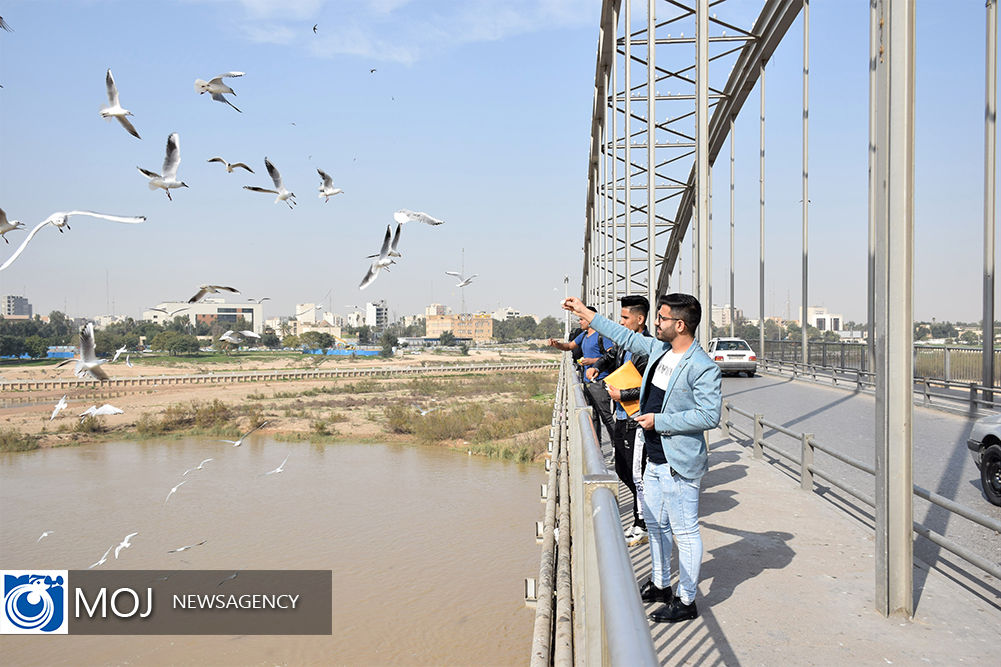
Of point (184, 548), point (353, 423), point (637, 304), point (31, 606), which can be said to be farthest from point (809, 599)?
point (353, 423)

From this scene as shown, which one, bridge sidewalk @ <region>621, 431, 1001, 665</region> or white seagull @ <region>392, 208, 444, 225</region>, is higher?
white seagull @ <region>392, 208, 444, 225</region>

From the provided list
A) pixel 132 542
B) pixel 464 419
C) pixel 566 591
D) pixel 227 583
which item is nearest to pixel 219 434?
pixel 464 419

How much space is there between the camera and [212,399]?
57.4 m

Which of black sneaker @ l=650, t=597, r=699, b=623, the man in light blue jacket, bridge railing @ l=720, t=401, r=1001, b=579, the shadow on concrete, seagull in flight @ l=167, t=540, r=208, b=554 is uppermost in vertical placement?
the man in light blue jacket

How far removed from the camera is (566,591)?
14.1 feet

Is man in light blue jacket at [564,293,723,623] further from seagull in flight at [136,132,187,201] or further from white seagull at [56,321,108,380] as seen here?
white seagull at [56,321,108,380]

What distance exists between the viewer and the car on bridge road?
292 inches

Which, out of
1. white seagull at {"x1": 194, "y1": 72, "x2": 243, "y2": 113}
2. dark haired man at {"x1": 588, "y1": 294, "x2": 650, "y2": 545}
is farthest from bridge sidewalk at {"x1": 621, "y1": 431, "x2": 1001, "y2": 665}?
white seagull at {"x1": 194, "y1": 72, "x2": 243, "y2": 113}

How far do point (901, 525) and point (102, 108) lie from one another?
7.46m

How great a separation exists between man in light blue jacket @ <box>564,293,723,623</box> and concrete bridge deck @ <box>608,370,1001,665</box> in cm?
34

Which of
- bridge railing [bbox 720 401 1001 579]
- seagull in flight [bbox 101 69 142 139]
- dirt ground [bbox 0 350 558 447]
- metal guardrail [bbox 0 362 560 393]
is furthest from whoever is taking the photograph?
metal guardrail [bbox 0 362 560 393]

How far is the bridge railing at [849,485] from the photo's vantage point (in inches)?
176

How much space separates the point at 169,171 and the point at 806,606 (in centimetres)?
699

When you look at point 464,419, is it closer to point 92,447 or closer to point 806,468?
point 92,447
